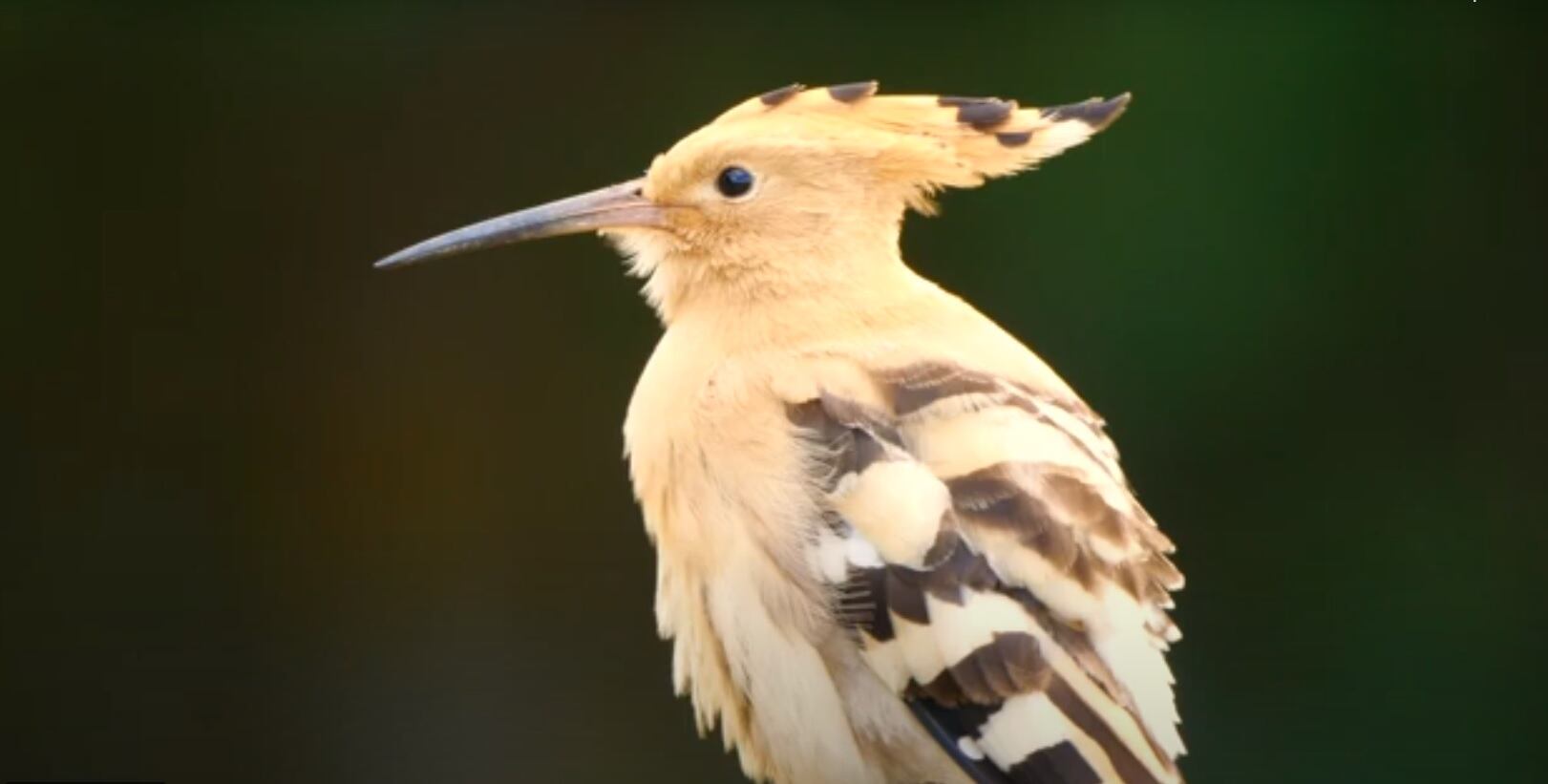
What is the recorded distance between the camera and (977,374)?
58.4 inches

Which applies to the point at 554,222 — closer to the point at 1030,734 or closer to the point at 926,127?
the point at 926,127

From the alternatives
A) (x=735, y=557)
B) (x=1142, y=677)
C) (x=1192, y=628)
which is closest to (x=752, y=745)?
(x=735, y=557)

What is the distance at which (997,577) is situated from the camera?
140 centimetres

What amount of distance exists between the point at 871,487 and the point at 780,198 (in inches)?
10.2

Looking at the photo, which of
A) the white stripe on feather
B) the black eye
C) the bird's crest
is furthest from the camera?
the black eye

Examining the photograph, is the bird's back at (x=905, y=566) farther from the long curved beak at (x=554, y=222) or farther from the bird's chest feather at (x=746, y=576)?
the long curved beak at (x=554, y=222)

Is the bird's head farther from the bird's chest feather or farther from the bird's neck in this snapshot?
the bird's chest feather

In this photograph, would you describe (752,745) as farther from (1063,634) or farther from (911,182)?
(911,182)

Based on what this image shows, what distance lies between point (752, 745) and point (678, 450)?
180 millimetres

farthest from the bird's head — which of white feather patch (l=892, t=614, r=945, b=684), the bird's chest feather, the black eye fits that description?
white feather patch (l=892, t=614, r=945, b=684)

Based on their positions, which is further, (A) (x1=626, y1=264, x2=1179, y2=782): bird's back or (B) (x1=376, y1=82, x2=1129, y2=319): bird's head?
(B) (x1=376, y1=82, x2=1129, y2=319): bird's head

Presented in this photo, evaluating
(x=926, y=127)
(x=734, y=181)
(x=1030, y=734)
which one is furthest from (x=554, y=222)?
(x=1030, y=734)

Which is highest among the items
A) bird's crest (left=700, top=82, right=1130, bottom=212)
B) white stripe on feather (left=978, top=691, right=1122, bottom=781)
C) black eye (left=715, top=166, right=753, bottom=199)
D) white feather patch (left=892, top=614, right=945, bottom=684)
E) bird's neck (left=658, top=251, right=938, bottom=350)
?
bird's crest (left=700, top=82, right=1130, bottom=212)

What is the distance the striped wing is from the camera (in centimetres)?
138
